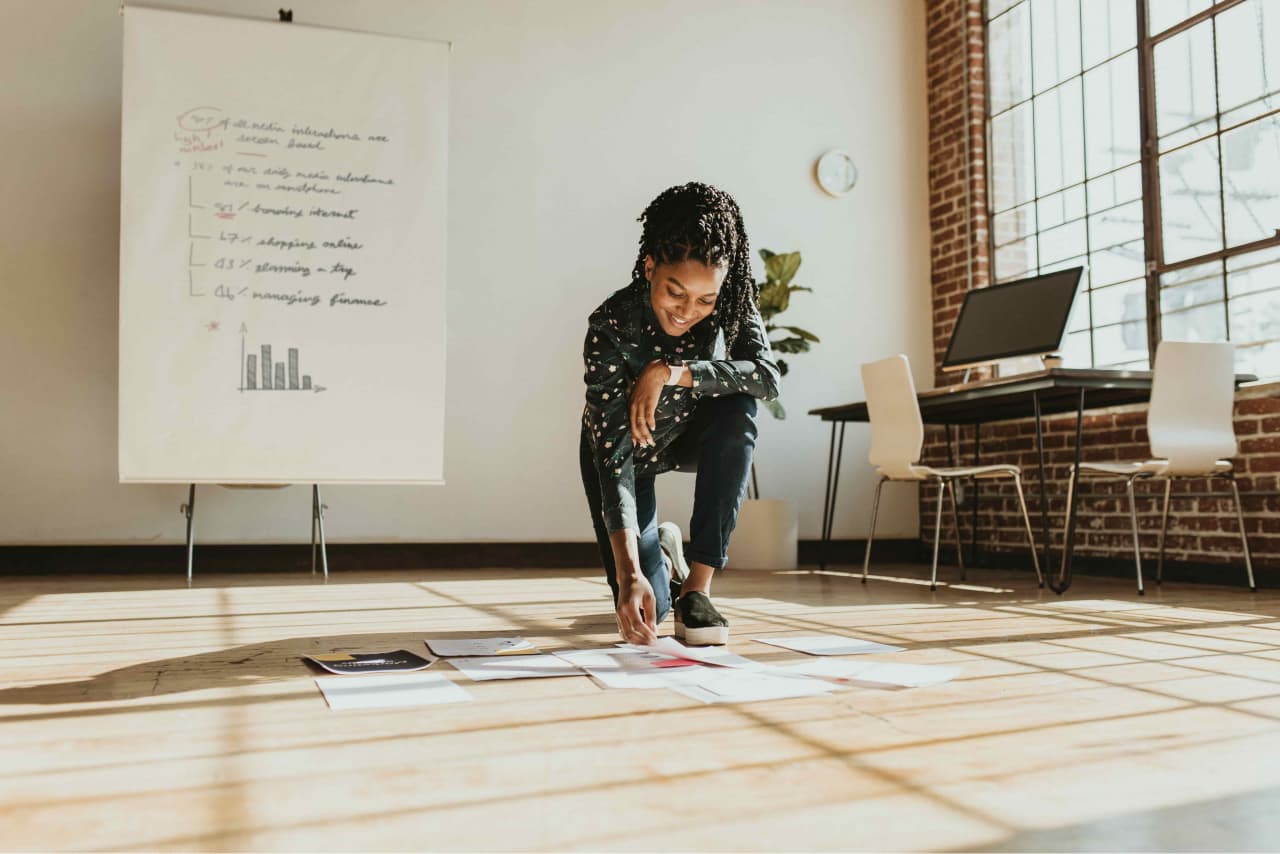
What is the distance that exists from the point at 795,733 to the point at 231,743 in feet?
2.13

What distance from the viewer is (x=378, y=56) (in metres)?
4.16

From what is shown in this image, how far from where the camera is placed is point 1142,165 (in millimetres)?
4375

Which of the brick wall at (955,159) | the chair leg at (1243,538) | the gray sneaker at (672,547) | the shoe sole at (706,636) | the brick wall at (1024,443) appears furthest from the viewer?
the brick wall at (955,159)

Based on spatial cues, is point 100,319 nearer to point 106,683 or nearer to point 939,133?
point 106,683

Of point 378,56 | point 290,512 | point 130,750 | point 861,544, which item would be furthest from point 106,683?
point 861,544

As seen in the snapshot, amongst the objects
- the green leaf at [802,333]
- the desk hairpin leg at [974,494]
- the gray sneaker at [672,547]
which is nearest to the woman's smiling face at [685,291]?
the gray sneaker at [672,547]

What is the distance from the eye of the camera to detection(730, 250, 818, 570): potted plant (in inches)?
185

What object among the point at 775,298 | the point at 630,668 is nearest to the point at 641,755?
the point at 630,668

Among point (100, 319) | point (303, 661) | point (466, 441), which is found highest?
point (100, 319)

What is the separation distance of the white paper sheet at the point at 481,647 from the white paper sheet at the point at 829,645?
0.47 metres

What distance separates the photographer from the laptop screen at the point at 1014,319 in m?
4.00

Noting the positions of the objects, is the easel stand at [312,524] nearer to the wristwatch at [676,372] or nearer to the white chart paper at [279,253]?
the white chart paper at [279,253]

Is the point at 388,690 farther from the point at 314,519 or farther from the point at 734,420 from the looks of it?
the point at 314,519

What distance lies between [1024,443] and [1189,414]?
4.26 feet
